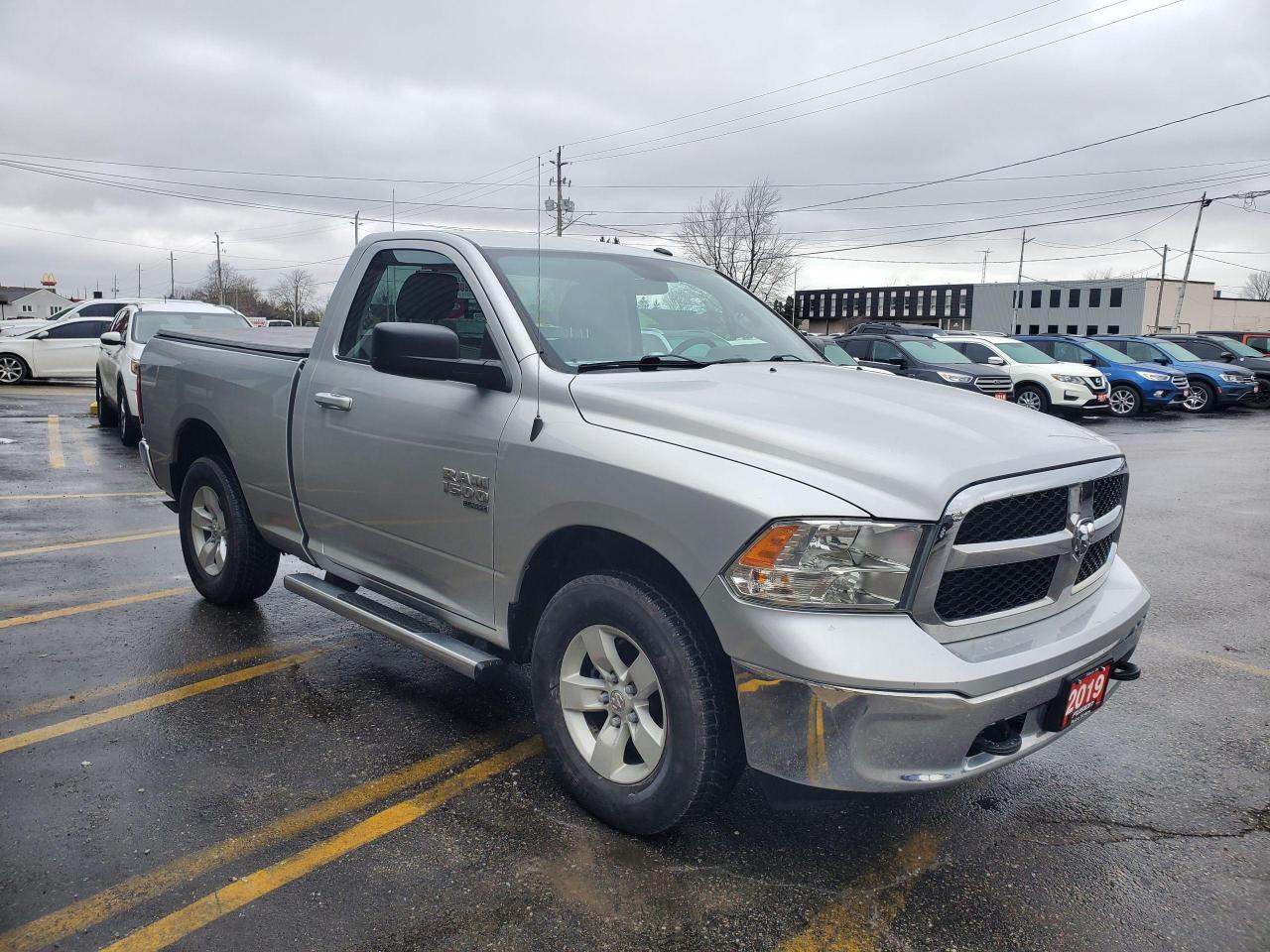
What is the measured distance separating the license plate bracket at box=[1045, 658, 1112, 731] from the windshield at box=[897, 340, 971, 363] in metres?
16.1

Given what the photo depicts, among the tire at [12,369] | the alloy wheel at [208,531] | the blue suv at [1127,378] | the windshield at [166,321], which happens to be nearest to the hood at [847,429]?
the alloy wheel at [208,531]

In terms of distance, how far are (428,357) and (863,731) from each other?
1877 millimetres

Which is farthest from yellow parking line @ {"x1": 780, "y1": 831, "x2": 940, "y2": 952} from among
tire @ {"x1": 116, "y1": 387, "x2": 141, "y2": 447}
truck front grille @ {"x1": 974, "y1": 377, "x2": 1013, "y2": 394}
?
truck front grille @ {"x1": 974, "y1": 377, "x2": 1013, "y2": 394}

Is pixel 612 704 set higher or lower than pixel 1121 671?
lower

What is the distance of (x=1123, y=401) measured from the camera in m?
22.4

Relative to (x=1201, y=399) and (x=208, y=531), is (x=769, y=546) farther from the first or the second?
(x=1201, y=399)

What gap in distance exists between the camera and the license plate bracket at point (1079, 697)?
9.41 ft

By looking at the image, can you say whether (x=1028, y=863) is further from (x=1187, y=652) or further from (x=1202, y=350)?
(x=1202, y=350)

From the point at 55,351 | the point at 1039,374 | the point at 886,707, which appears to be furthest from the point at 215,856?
the point at 55,351

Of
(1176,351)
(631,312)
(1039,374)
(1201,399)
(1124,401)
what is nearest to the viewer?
(631,312)

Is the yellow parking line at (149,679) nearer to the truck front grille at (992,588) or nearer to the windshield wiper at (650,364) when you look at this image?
the windshield wiper at (650,364)

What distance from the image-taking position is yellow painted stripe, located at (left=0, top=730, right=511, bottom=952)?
105 inches

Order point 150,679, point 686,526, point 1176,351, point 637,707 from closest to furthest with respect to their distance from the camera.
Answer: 1. point 686,526
2. point 637,707
3. point 150,679
4. point 1176,351

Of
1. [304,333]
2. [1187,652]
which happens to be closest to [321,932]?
[304,333]
